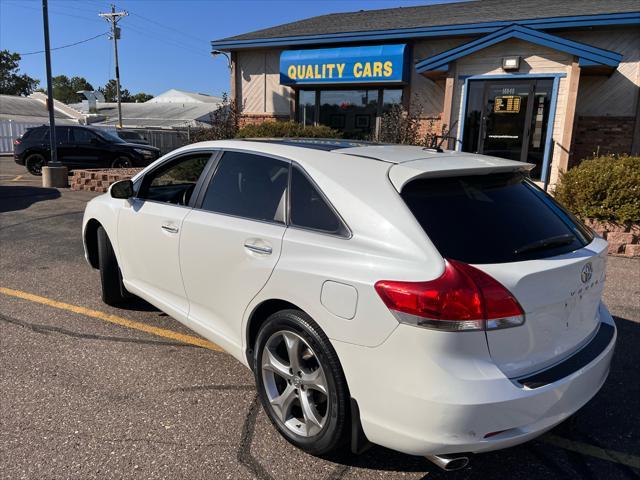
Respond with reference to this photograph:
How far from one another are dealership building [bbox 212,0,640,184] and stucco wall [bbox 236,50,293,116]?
22.4 inches

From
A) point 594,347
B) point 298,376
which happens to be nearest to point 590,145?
point 594,347

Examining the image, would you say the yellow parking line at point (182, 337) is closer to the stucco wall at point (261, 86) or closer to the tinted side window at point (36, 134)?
the stucco wall at point (261, 86)

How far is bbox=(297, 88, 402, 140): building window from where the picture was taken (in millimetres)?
14844

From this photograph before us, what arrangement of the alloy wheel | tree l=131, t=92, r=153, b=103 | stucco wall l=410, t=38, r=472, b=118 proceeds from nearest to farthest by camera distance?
the alloy wheel
stucco wall l=410, t=38, r=472, b=118
tree l=131, t=92, r=153, b=103

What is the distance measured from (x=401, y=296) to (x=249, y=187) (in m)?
1.46

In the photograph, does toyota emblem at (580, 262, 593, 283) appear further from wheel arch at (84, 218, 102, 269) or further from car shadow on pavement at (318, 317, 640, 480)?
wheel arch at (84, 218, 102, 269)

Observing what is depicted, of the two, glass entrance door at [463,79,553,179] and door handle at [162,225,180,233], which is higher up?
glass entrance door at [463,79,553,179]

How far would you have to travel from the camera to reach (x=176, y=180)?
15.2 feet

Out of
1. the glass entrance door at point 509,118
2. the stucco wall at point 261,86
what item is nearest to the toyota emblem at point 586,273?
the glass entrance door at point 509,118

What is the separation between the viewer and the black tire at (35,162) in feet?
54.7

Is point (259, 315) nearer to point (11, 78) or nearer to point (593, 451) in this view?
point (593, 451)

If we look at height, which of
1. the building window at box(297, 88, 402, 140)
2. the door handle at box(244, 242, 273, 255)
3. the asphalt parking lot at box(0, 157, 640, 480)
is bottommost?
the asphalt parking lot at box(0, 157, 640, 480)

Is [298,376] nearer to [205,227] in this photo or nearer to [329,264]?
[329,264]

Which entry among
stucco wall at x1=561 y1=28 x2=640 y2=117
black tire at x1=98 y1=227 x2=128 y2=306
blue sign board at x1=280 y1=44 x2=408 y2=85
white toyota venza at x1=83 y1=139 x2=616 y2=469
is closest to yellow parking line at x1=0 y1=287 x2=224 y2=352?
black tire at x1=98 y1=227 x2=128 y2=306
